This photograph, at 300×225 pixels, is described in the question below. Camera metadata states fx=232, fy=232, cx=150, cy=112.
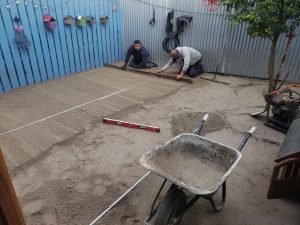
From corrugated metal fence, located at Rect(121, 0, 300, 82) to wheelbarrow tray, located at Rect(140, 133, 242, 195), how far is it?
442 cm

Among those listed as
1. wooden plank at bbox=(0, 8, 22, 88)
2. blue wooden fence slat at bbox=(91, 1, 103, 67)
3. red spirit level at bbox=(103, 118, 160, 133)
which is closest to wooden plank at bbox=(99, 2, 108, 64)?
blue wooden fence slat at bbox=(91, 1, 103, 67)

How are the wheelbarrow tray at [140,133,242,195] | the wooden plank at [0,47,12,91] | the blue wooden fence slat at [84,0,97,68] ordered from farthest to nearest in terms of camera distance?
the blue wooden fence slat at [84,0,97,68]
the wooden plank at [0,47,12,91]
the wheelbarrow tray at [140,133,242,195]

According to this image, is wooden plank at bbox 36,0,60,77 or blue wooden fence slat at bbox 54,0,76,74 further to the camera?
blue wooden fence slat at bbox 54,0,76,74

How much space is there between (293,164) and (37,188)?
2396 mm

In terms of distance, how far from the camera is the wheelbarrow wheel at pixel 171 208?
1750 millimetres

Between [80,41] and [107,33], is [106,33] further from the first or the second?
[80,41]

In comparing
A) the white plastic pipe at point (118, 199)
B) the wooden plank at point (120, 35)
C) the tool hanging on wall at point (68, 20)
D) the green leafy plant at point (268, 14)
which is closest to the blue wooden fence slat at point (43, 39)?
the tool hanging on wall at point (68, 20)

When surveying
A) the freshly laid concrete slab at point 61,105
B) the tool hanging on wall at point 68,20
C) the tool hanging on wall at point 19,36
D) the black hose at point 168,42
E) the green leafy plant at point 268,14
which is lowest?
the freshly laid concrete slab at point 61,105

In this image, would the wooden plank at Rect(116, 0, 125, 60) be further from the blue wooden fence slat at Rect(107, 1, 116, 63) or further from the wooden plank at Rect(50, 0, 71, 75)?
the wooden plank at Rect(50, 0, 71, 75)

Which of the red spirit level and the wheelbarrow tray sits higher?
the wheelbarrow tray

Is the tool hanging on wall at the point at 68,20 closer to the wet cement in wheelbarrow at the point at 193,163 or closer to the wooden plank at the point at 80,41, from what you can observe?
the wooden plank at the point at 80,41

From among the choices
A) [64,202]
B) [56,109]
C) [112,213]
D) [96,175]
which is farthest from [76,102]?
[112,213]

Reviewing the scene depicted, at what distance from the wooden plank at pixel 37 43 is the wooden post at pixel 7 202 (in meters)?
5.31

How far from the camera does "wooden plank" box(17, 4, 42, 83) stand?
4.94 meters
